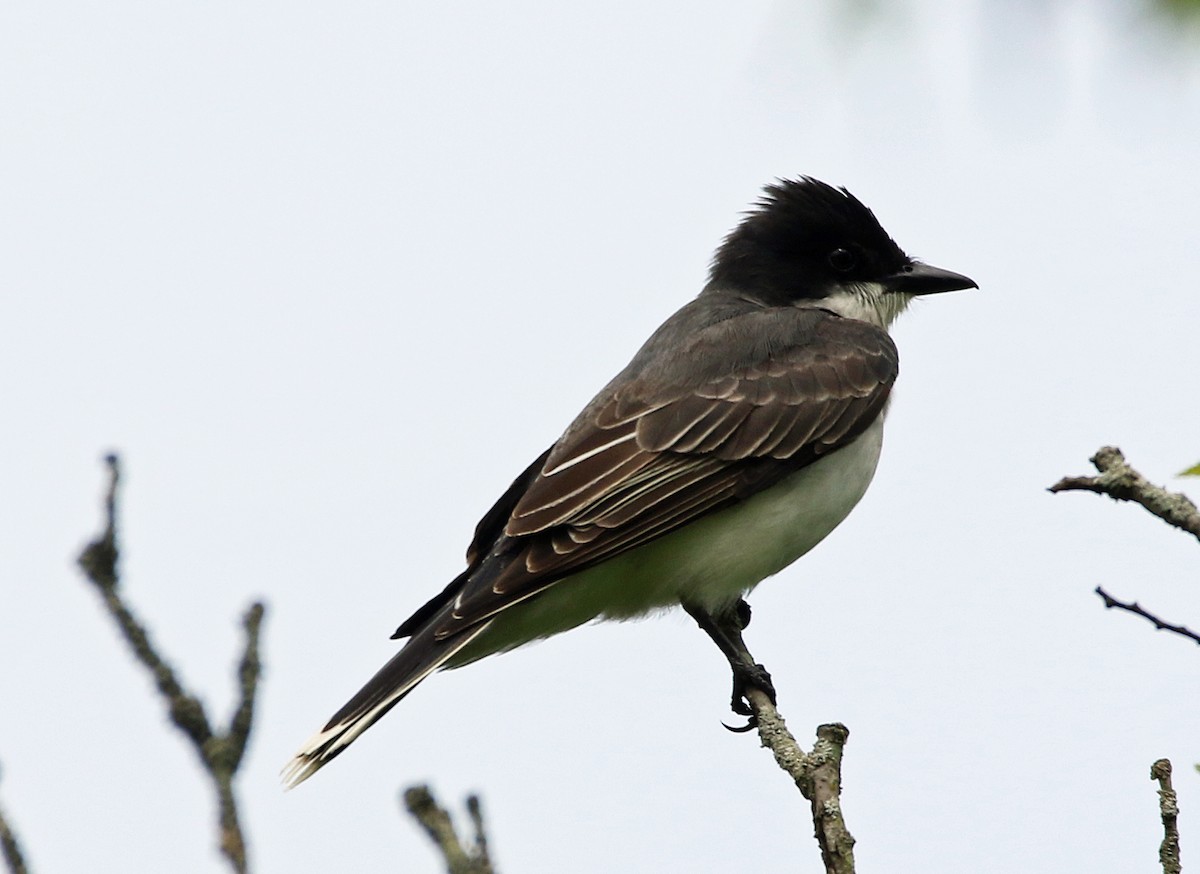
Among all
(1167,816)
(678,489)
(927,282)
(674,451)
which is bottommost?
(1167,816)

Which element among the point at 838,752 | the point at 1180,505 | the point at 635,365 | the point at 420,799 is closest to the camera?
the point at 420,799

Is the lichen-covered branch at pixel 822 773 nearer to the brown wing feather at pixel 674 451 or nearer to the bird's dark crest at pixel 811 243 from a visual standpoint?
the brown wing feather at pixel 674 451

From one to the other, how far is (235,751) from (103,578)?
0.98ft

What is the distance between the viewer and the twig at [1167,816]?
9.53 ft

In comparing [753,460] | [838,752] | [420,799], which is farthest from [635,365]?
[420,799]

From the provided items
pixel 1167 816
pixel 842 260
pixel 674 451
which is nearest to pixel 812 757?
pixel 1167 816

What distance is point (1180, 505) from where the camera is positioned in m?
3.07

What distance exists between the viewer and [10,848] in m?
1.88

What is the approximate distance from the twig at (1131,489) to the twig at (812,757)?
2.80ft

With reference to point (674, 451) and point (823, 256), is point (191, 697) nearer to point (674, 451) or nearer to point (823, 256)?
point (674, 451)

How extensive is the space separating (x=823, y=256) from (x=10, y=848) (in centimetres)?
587

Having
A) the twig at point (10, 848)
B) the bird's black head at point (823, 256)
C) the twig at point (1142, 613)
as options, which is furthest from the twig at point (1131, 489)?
the bird's black head at point (823, 256)

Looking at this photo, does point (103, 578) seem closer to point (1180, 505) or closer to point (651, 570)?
point (1180, 505)

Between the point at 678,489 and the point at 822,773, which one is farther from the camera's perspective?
the point at 678,489
